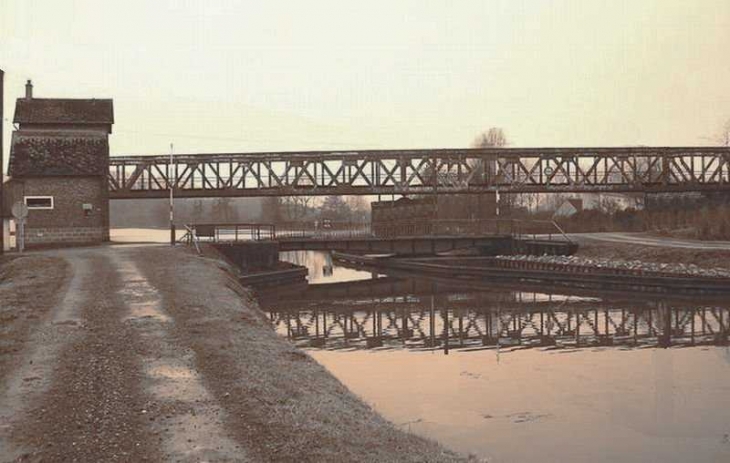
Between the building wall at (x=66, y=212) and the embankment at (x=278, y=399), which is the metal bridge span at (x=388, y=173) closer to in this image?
the building wall at (x=66, y=212)

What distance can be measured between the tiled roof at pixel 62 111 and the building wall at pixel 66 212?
4386 millimetres

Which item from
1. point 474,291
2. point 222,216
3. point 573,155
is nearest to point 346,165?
point 573,155

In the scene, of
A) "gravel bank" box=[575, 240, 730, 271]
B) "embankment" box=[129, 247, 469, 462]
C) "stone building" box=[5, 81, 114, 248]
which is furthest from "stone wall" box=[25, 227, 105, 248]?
"gravel bank" box=[575, 240, 730, 271]

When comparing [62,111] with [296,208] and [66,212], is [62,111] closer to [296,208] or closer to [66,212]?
[66,212]

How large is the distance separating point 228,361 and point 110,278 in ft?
41.7

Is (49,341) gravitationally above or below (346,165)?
below

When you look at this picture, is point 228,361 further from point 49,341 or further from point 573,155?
point 573,155

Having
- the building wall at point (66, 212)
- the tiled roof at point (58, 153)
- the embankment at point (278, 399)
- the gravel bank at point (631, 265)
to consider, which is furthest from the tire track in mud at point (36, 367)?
the gravel bank at point (631, 265)

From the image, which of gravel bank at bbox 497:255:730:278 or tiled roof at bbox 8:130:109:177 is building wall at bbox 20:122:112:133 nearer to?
tiled roof at bbox 8:130:109:177

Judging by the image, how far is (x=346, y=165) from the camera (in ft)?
202

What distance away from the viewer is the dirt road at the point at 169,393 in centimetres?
900

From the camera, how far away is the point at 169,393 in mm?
11242

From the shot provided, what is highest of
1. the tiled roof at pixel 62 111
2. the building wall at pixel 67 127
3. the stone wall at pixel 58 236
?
the tiled roof at pixel 62 111

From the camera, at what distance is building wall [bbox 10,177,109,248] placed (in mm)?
42812
